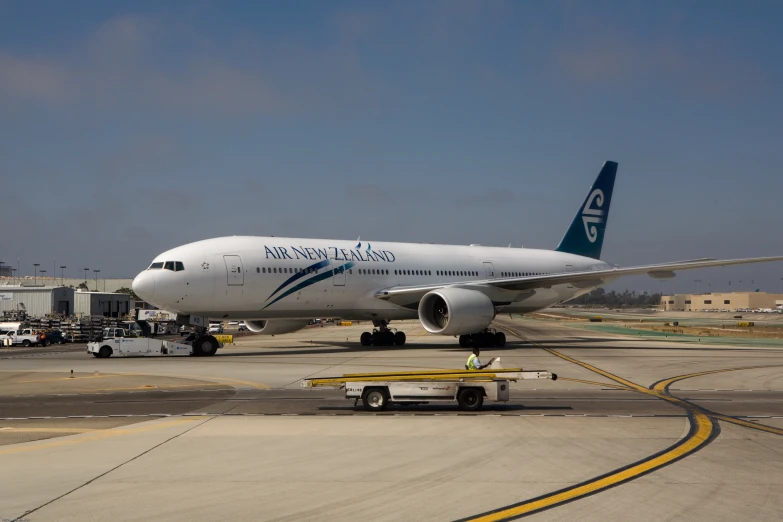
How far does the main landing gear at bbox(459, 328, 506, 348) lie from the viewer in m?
38.1

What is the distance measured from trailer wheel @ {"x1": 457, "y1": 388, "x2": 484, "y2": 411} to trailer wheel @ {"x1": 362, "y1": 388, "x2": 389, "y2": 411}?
5.36 ft

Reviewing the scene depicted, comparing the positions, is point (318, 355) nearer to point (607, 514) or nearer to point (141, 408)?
point (141, 408)

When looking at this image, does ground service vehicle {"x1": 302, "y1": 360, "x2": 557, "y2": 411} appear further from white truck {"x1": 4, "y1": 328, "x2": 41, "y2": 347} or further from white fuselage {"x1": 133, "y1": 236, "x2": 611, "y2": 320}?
white truck {"x1": 4, "y1": 328, "x2": 41, "y2": 347}

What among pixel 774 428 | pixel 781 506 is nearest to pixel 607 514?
pixel 781 506

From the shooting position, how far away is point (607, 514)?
26.2ft

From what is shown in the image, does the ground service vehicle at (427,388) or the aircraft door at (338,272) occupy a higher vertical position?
the aircraft door at (338,272)

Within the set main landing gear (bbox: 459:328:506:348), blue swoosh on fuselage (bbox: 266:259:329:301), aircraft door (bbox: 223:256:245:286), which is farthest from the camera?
main landing gear (bbox: 459:328:506:348)

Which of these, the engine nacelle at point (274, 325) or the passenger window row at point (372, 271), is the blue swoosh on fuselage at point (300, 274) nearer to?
the passenger window row at point (372, 271)

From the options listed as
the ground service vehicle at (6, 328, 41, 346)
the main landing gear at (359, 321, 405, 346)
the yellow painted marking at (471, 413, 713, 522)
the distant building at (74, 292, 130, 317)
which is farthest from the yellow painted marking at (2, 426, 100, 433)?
the distant building at (74, 292, 130, 317)

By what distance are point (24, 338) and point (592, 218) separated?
39583 mm

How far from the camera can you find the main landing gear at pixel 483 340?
1500 inches

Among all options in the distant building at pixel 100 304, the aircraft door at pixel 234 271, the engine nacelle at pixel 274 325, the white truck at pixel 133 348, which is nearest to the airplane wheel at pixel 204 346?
the white truck at pixel 133 348

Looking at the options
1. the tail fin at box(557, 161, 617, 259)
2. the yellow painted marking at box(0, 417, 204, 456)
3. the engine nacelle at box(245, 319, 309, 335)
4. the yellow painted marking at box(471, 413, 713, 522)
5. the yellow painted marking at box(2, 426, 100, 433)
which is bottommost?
the yellow painted marking at box(471, 413, 713, 522)

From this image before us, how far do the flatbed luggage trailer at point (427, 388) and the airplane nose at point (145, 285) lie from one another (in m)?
16.8
